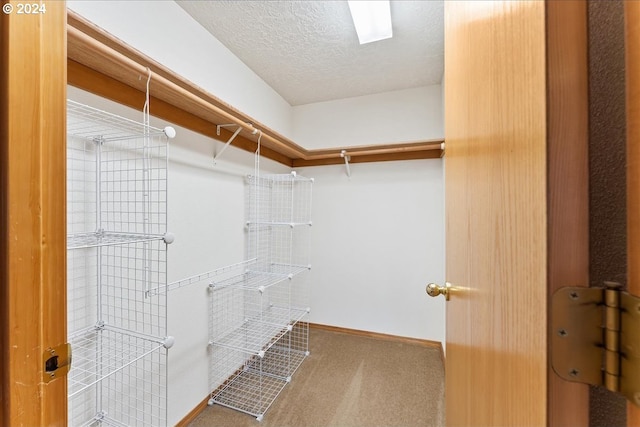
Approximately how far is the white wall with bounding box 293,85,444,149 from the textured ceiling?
11 centimetres

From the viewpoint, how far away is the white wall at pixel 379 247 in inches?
99.7

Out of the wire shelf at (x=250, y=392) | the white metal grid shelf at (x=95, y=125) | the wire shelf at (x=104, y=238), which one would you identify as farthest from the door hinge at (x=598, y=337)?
the wire shelf at (x=250, y=392)

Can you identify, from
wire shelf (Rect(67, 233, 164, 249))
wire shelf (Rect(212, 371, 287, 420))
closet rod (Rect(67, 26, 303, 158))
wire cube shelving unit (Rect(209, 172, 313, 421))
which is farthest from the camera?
wire cube shelving unit (Rect(209, 172, 313, 421))

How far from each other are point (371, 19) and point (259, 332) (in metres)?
2.35

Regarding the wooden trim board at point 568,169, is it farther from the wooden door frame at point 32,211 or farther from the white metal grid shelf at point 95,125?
the white metal grid shelf at point 95,125

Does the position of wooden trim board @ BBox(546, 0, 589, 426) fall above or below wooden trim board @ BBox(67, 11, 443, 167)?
below

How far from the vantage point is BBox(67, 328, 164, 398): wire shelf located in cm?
109

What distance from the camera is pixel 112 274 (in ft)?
4.00

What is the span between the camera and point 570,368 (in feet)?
0.99

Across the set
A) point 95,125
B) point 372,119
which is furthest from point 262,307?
point 372,119

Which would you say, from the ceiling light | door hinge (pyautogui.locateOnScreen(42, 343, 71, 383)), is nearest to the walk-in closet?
door hinge (pyautogui.locateOnScreen(42, 343, 71, 383))

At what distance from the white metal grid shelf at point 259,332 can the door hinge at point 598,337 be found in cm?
185

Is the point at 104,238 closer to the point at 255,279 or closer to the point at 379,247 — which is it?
the point at 255,279

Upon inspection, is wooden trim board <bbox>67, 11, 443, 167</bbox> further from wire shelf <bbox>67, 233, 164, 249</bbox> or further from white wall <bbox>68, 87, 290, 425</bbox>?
wire shelf <bbox>67, 233, 164, 249</bbox>
